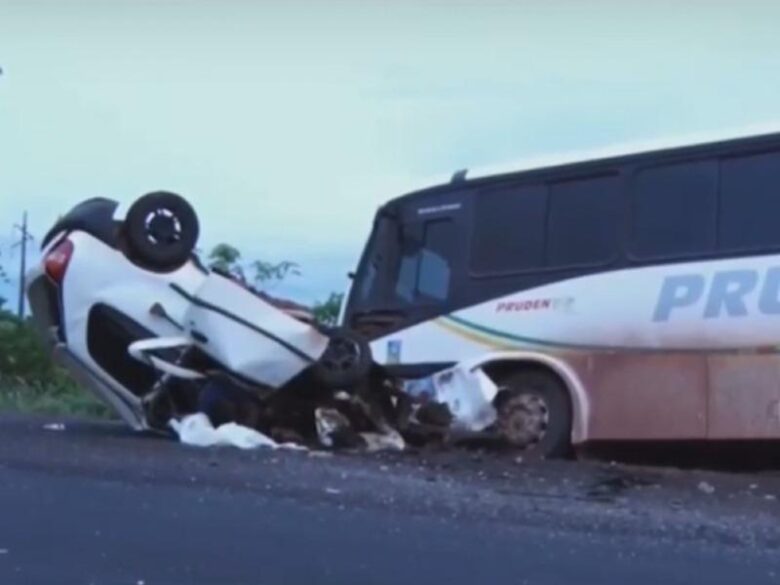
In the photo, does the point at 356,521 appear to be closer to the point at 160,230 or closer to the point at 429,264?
the point at 160,230

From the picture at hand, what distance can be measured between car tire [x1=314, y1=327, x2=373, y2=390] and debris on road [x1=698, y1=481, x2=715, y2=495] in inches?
95.1

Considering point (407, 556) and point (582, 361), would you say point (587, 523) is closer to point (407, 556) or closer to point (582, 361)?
point (407, 556)

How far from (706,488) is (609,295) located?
117 inches

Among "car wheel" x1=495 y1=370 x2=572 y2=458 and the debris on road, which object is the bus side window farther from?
the debris on road

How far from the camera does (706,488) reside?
37.1 ft

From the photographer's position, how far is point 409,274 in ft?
50.5

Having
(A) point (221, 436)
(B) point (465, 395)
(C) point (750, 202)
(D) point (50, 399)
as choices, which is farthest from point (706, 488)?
(D) point (50, 399)

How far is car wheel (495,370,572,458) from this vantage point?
46.0ft

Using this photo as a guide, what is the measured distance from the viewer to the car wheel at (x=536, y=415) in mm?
14008

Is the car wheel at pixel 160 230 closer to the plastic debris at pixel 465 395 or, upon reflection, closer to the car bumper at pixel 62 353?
the car bumper at pixel 62 353

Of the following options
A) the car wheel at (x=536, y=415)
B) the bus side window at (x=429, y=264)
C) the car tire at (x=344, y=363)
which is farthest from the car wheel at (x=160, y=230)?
the car wheel at (x=536, y=415)

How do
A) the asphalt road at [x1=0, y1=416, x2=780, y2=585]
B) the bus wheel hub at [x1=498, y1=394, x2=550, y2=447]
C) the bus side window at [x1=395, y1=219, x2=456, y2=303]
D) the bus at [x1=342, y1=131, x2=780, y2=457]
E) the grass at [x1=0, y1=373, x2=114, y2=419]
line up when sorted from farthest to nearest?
the grass at [x1=0, y1=373, x2=114, y2=419], the bus side window at [x1=395, y1=219, x2=456, y2=303], the bus wheel hub at [x1=498, y1=394, x2=550, y2=447], the bus at [x1=342, y1=131, x2=780, y2=457], the asphalt road at [x1=0, y1=416, x2=780, y2=585]

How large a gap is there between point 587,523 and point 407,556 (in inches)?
66.3

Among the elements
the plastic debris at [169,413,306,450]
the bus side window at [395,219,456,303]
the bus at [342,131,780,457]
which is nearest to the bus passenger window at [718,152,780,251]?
the bus at [342,131,780,457]
